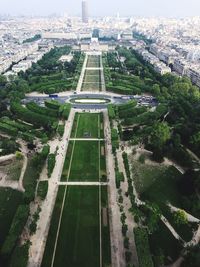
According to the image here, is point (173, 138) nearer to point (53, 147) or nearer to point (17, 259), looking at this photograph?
point (53, 147)

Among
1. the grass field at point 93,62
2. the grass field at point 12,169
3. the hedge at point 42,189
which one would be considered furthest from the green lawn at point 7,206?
the grass field at point 93,62

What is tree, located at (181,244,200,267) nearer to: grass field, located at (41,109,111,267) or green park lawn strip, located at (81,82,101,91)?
grass field, located at (41,109,111,267)

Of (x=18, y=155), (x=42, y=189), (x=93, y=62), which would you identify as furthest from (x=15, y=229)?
(x=93, y=62)

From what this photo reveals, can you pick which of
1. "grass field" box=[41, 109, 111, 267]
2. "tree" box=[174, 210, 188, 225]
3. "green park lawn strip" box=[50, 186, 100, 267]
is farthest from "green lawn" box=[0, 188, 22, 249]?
"tree" box=[174, 210, 188, 225]

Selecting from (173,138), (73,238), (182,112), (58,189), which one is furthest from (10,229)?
(182,112)

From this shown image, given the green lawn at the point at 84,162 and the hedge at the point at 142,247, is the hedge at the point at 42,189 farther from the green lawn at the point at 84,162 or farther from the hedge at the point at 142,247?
the hedge at the point at 142,247

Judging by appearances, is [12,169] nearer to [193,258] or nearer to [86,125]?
[86,125]
